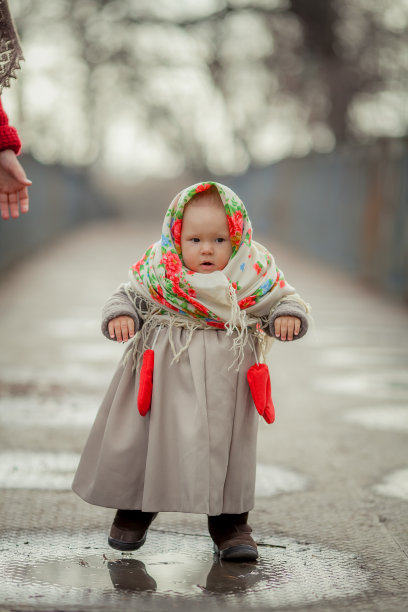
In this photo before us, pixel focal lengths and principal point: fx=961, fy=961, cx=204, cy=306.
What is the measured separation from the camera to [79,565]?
323 cm

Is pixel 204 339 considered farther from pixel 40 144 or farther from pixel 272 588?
pixel 40 144

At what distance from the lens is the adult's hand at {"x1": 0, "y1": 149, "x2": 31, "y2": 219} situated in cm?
345

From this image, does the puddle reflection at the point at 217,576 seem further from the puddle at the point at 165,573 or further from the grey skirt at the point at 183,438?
the grey skirt at the point at 183,438

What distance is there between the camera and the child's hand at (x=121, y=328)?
3.30m

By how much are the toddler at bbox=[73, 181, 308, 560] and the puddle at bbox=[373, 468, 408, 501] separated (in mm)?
1117

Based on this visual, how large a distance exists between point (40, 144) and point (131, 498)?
33022 mm

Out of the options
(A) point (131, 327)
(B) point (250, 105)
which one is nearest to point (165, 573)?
(A) point (131, 327)

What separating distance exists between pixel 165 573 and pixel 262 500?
1023 mm

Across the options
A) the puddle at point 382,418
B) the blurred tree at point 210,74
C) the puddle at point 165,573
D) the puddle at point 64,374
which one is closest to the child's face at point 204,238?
the puddle at point 165,573

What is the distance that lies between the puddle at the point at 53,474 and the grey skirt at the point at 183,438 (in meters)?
0.89

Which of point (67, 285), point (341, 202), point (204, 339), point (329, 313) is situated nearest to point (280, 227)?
point (341, 202)

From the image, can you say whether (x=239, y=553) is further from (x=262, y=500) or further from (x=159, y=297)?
(x=159, y=297)

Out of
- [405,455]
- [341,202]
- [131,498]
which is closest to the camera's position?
[131,498]

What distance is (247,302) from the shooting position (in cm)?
334
